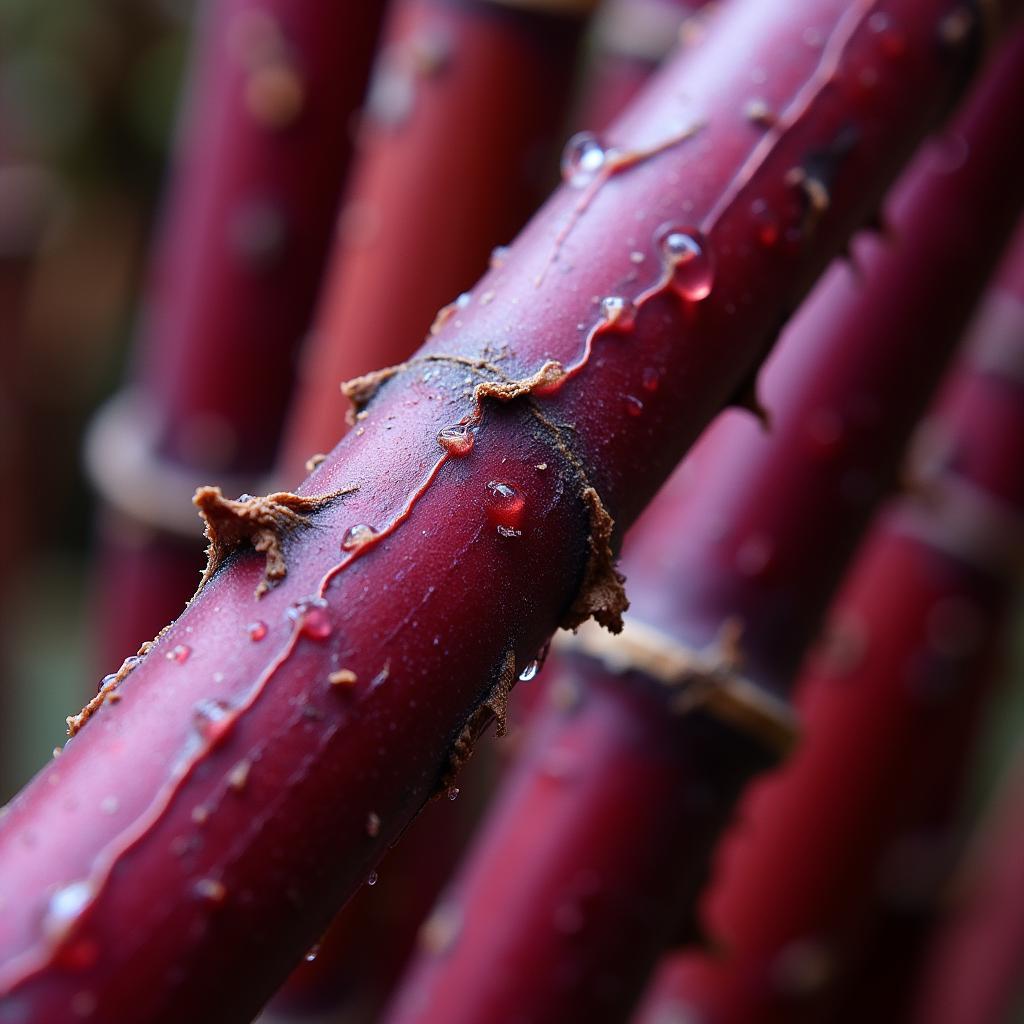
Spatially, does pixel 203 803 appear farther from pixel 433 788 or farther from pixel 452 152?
pixel 452 152

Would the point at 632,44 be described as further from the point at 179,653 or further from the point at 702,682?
the point at 179,653

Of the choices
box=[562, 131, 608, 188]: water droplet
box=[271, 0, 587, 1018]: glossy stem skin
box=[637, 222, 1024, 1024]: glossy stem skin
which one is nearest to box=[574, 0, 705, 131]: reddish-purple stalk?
box=[271, 0, 587, 1018]: glossy stem skin

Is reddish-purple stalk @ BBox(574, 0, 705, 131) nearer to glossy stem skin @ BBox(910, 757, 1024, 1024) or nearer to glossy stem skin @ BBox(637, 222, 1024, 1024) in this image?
glossy stem skin @ BBox(637, 222, 1024, 1024)

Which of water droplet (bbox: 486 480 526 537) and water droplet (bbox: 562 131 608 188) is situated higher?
water droplet (bbox: 562 131 608 188)

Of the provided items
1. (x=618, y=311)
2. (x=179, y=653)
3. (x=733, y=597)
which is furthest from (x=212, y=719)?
(x=733, y=597)

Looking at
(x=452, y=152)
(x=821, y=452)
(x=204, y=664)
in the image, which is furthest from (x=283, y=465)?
(x=204, y=664)

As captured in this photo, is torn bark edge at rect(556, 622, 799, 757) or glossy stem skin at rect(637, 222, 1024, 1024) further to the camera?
glossy stem skin at rect(637, 222, 1024, 1024)
